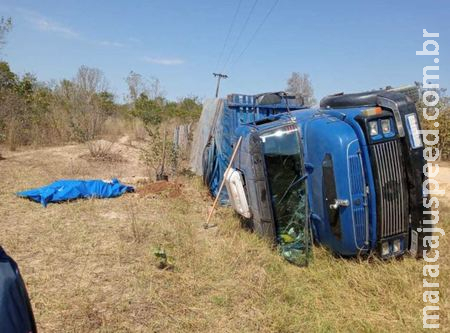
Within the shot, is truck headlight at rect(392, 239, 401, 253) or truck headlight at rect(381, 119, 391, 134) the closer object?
truck headlight at rect(381, 119, 391, 134)

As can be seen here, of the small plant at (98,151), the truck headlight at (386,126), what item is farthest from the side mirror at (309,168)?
the small plant at (98,151)

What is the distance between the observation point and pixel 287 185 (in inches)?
219

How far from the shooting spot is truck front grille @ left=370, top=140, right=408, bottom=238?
4.73 meters

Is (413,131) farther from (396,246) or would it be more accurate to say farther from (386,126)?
(396,246)

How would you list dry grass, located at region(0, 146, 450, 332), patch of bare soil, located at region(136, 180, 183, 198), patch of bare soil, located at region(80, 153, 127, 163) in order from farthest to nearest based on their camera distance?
1. patch of bare soil, located at region(80, 153, 127, 163)
2. patch of bare soil, located at region(136, 180, 183, 198)
3. dry grass, located at region(0, 146, 450, 332)

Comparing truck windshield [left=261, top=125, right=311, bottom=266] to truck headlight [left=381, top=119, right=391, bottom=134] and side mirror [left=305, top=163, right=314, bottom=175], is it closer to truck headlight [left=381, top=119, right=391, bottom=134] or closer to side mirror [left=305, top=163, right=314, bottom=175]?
side mirror [left=305, top=163, right=314, bottom=175]

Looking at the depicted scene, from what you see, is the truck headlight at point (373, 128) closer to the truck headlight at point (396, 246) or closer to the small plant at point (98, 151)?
the truck headlight at point (396, 246)

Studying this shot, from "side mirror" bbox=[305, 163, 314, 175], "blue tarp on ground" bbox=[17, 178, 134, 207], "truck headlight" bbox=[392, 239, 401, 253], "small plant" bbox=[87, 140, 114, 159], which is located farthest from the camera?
"small plant" bbox=[87, 140, 114, 159]

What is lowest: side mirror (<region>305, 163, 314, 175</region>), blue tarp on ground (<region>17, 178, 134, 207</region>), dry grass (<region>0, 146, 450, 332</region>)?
dry grass (<region>0, 146, 450, 332</region>)

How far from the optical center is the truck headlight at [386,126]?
189 inches

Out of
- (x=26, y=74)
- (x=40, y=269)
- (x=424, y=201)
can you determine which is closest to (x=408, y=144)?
(x=424, y=201)

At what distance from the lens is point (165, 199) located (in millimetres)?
8773

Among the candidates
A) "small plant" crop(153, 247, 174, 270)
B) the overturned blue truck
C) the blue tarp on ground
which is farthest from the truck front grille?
the blue tarp on ground

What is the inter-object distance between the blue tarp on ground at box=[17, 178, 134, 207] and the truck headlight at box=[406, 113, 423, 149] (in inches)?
241
